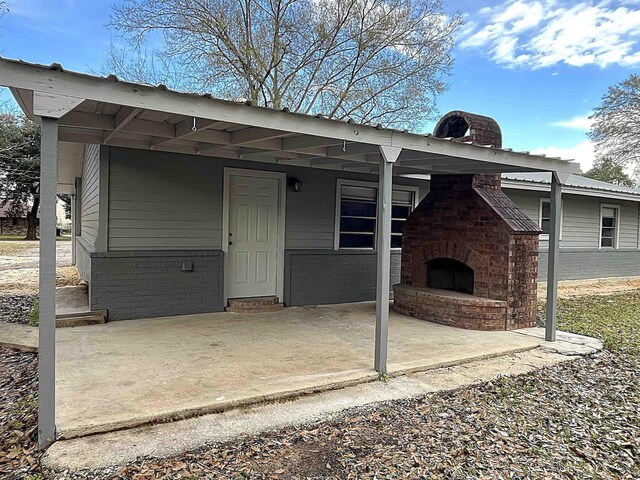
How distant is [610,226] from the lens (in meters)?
13.1

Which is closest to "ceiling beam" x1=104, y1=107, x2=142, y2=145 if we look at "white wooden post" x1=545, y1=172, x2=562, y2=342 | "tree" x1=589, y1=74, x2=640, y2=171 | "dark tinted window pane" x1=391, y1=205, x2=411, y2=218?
"white wooden post" x1=545, y1=172, x2=562, y2=342

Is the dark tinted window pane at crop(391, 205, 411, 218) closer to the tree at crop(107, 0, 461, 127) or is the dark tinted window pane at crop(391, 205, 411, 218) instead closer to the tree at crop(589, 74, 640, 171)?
the tree at crop(107, 0, 461, 127)

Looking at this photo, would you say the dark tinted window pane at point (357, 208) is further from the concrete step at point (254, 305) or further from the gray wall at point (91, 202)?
the gray wall at point (91, 202)

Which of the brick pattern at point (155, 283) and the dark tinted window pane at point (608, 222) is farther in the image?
the dark tinted window pane at point (608, 222)

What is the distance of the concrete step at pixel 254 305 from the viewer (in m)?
6.81

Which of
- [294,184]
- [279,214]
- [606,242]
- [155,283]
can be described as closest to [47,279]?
[155,283]

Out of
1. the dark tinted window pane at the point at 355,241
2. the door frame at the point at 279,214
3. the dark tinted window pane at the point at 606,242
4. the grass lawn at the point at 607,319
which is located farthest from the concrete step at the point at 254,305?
the dark tinted window pane at the point at 606,242

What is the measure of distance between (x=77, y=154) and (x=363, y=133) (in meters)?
6.89

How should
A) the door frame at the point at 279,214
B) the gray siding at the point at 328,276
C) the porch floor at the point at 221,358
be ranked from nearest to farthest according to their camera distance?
the porch floor at the point at 221,358
the door frame at the point at 279,214
the gray siding at the point at 328,276

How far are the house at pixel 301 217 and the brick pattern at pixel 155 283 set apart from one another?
0.01 metres

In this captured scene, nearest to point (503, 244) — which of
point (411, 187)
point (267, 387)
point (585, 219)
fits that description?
point (411, 187)

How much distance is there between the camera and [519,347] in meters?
5.34

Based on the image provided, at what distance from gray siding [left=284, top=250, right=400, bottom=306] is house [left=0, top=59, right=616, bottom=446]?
0.02 meters

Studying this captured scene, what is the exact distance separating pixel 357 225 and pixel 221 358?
14.2ft
